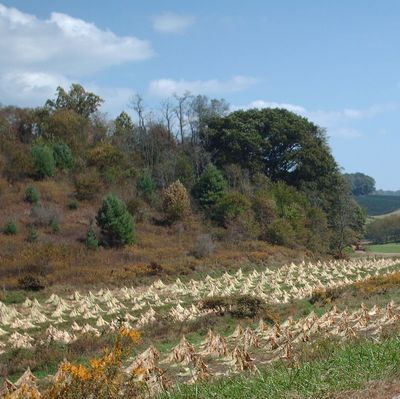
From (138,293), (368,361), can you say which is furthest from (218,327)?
(138,293)

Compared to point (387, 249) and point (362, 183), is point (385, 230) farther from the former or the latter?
point (362, 183)

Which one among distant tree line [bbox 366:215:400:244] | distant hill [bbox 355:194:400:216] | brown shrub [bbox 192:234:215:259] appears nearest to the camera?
brown shrub [bbox 192:234:215:259]

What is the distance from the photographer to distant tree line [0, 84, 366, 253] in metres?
47.1

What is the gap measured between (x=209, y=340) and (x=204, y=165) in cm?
4703

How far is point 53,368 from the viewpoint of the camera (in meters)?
12.8

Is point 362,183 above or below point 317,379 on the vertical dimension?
above

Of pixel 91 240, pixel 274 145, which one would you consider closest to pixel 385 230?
pixel 274 145

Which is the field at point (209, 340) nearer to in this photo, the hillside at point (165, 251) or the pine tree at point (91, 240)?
the hillside at point (165, 251)

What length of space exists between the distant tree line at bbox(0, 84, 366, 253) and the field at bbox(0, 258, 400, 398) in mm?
14628

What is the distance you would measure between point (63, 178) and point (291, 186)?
2031 centimetres

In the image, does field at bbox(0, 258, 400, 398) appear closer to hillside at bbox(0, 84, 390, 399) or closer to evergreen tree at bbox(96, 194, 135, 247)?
hillside at bbox(0, 84, 390, 399)

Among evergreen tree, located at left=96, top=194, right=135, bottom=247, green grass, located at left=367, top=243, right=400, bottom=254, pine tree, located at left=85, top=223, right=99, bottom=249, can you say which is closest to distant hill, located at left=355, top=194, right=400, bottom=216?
green grass, located at left=367, top=243, right=400, bottom=254

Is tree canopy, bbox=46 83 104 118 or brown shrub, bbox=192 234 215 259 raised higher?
tree canopy, bbox=46 83 104 118

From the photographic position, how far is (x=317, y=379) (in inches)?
235
